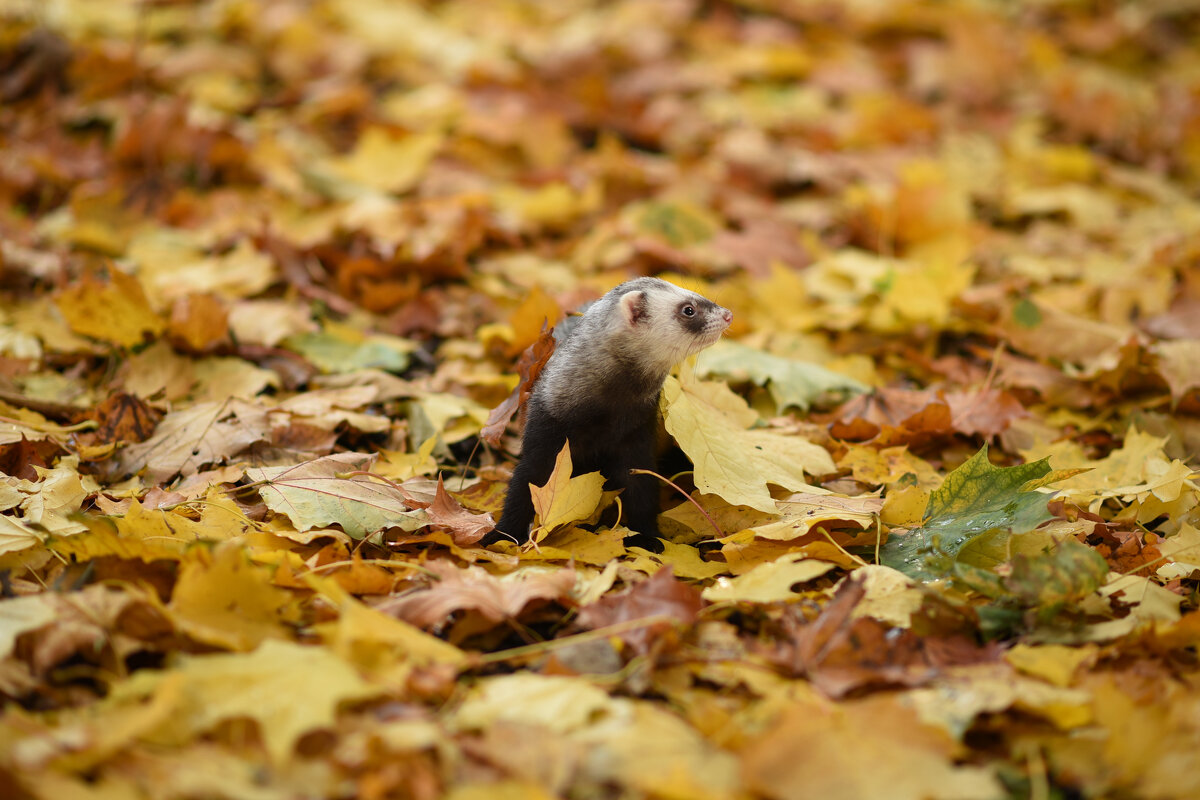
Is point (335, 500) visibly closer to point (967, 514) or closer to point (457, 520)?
point (457, 520)

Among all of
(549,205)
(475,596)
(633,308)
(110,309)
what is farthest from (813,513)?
(549,205)

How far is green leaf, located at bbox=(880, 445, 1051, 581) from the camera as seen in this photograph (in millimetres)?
2607

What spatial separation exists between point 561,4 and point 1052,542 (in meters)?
7.36

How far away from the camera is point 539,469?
306 centimetres

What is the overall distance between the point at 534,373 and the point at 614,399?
11.6 inches

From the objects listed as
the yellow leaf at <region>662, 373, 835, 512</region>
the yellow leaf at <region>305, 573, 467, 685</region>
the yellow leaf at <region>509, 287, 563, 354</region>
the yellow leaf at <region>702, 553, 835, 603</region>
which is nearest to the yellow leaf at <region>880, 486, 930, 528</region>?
the yellow leaf at <region>662, 373, 835, 512</region>

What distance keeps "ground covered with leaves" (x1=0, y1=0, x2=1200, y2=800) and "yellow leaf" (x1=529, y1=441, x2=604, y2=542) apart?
18 millimetres

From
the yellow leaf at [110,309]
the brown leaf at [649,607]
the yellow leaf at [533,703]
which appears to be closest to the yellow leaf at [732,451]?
the brown leaf at [649,607]

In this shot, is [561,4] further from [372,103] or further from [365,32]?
[372,103]

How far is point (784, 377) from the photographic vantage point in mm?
3844

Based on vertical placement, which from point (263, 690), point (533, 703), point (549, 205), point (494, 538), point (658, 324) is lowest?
point (494, 538)

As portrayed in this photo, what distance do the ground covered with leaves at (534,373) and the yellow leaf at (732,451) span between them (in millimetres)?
20

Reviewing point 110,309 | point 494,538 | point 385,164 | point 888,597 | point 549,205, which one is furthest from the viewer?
point 385,164

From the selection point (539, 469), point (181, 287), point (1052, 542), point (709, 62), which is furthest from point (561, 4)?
point (1052, 542)
